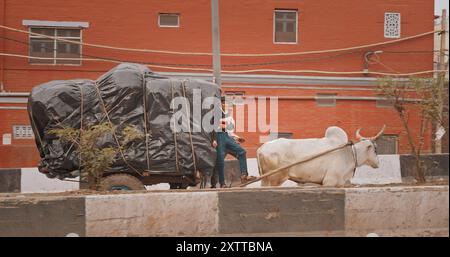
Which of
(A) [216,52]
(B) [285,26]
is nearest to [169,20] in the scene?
(B) [285,26]

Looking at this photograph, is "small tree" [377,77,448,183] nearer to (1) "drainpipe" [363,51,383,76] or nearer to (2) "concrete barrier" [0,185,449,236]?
(2) "concrete barrier" [0,185,449,236]

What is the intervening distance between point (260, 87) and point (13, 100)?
7871mm

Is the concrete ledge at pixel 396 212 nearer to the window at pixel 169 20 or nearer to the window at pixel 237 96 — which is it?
the window at pixel 237 96

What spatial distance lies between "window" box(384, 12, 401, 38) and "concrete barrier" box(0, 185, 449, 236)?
13.4 meters

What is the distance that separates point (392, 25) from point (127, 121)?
13.2m

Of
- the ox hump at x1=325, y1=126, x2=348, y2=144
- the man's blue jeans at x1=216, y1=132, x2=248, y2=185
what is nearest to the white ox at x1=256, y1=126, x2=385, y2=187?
the ox hump at x1=325, y1=126, x2=348, y2=144

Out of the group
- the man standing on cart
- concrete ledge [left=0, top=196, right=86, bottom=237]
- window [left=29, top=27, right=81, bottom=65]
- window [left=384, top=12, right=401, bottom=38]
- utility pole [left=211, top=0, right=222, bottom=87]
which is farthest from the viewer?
window [left=384, top=12, right=401, bottom=38]

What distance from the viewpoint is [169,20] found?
1814cm

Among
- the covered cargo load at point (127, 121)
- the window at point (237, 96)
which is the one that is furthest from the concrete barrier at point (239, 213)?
the window at point (237, 96)

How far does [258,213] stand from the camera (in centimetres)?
622

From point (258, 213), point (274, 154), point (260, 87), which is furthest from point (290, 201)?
point (260, 87)

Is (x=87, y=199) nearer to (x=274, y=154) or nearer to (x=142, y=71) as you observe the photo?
(x=142, y=71)

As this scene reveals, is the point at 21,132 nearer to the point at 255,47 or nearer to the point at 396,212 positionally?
the point at 255,47

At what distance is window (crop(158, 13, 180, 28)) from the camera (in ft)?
59.3
